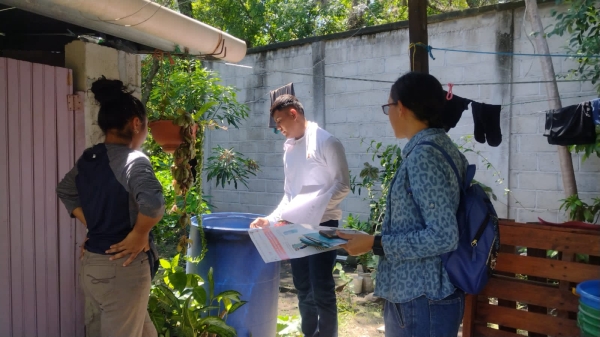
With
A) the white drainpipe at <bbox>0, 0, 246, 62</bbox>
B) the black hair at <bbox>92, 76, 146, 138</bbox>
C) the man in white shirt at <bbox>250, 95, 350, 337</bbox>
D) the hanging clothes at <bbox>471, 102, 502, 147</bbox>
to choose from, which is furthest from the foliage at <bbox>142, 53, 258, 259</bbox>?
the hanging clothes at <bbox>471, 102, 502, 147</bbox>

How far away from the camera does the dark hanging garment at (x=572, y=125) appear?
390 cm

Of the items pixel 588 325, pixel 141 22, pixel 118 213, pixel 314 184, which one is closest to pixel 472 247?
pixel 588 325

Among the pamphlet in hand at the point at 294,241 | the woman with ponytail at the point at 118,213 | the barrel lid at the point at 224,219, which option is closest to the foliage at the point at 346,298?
the barrel lid at the point at 224,219

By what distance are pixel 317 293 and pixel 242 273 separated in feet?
1.61

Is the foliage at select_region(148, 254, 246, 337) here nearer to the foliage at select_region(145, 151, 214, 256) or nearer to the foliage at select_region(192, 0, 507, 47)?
the foliage at select_region(145, 151, 214, 256)

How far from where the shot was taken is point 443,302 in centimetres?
181

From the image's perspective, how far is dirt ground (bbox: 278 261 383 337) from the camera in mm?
4254

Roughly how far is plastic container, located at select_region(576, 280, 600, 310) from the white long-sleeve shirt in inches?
55.4

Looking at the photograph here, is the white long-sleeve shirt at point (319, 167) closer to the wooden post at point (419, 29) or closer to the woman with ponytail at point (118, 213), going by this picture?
the wooden post at point (419, 29)

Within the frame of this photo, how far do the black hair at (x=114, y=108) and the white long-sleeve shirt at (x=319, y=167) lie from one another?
124cm

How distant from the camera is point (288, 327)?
12.7 ft

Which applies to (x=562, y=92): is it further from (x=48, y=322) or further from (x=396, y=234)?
(x=48, y=322)

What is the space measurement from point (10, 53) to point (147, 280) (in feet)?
6.37

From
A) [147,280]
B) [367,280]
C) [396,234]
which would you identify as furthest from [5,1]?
[367,280]
